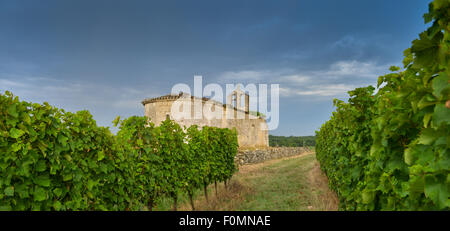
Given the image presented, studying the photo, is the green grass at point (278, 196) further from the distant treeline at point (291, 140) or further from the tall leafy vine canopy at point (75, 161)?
the distant treeline at point (291, 140)

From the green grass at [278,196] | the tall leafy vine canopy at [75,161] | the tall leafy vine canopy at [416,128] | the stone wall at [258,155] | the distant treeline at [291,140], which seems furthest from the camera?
the distant treeline at [291,140]

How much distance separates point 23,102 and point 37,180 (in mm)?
1039

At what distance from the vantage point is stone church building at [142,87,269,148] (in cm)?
3159

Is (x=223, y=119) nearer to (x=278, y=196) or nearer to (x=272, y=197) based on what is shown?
(x=278, y=196)

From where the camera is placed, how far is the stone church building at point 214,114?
104 ft

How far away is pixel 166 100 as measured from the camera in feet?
105

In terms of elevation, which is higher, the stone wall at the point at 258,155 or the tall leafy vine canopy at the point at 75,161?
the tall leafy vine canopy at the point at 75,161

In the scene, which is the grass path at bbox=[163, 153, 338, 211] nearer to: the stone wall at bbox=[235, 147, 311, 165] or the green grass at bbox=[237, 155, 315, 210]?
the green grass at bbox=[237, 155, 315, 210]

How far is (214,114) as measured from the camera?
35469mm

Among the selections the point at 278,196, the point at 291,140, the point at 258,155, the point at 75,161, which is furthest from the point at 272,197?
the point at 291,140

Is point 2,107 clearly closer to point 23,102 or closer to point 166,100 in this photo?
point 23,102

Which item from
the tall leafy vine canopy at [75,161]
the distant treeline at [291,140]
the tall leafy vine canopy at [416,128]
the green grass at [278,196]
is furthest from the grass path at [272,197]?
the distant treeline at [291,140]

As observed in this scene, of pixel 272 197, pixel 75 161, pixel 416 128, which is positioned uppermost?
pixel 416 128
